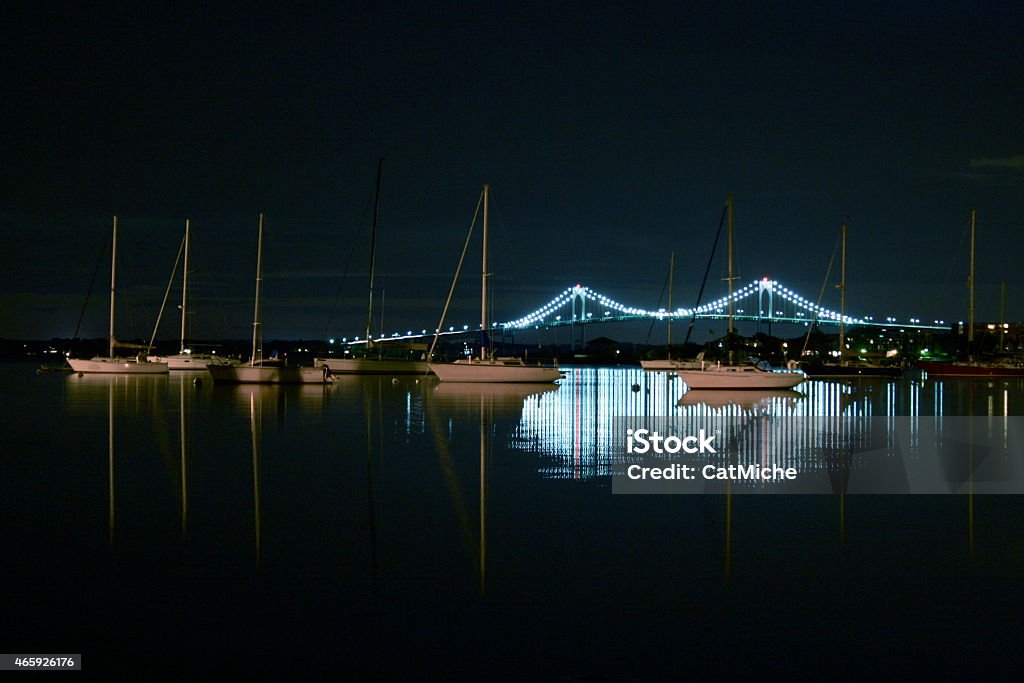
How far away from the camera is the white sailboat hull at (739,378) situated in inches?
1350

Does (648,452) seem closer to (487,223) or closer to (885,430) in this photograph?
(885,430)

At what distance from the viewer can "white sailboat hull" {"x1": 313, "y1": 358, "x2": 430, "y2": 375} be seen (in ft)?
160

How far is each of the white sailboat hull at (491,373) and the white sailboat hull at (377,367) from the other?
1106 centimetres

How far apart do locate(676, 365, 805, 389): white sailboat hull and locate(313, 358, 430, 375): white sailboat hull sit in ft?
56.2

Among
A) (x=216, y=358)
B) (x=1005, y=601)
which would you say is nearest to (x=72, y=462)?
(x=1005, y=601)

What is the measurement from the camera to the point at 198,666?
197 inches

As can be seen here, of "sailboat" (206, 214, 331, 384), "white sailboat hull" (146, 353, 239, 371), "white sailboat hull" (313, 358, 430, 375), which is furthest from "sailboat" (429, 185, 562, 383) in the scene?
"white sailboat hull" (146, 353, 239, 371)

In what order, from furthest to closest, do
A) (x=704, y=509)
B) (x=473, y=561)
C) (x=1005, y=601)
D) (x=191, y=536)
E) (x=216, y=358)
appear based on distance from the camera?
(x=216, y=358), (x=704, y=509), (x=191, y=536), (x=473, y=561), (x=1005, y=601)

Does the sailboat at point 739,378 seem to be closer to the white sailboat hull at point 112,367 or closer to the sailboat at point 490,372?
the sailboat at point 490,372

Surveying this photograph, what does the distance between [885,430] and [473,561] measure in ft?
41.4

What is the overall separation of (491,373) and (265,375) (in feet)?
24.2

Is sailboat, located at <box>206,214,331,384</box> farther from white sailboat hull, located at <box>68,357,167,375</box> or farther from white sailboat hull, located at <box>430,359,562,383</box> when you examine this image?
white sailboat hull, located at <box>68,357,167,375</box>

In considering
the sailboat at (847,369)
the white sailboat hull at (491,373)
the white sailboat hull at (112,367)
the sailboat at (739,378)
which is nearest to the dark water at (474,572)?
the sailboat at (739,378)

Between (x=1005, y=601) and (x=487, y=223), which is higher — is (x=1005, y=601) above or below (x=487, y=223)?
below
